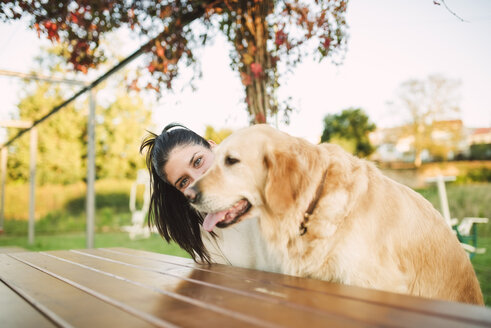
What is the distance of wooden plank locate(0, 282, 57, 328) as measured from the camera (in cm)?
96

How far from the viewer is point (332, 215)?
1688mm

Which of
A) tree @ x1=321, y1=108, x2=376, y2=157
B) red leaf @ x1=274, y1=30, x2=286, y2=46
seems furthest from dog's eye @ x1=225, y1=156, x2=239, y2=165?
tree @ x1=321, y1=108, x2=376, y2=157

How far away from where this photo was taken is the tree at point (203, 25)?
2691 millimetres

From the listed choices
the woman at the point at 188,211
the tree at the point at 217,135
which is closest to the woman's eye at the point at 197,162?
the woman at the point at 188,211

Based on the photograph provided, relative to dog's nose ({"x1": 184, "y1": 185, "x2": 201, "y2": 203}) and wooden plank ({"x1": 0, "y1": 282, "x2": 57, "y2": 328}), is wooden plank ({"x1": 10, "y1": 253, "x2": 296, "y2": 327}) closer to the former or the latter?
wooden plank ({"x1": 0, "y1": 282, "x2": 57, "y2": 328})

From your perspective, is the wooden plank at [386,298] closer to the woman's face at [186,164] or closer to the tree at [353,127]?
the woman's face at [186,164]

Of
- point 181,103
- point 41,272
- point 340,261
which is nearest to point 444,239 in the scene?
point 340,261

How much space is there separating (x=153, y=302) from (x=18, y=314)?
0.36 meters

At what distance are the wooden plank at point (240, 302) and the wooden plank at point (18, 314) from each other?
360 millimetres

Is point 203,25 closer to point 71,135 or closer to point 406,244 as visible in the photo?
point 406,244

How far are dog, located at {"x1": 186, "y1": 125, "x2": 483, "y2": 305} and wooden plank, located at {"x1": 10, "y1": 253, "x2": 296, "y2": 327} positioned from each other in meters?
0.63

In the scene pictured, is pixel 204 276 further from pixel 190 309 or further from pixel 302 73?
pixel 302 73

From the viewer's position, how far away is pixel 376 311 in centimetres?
89

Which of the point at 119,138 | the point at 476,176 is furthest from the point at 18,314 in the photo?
the point at 119,138
